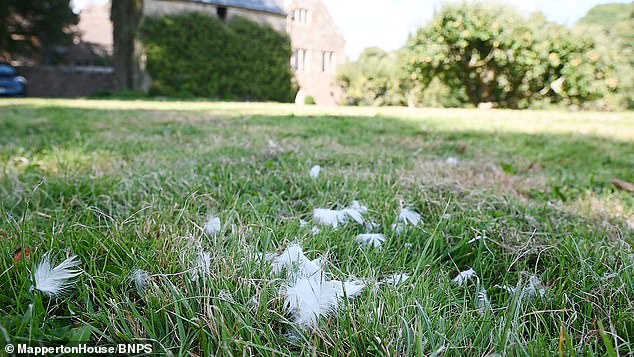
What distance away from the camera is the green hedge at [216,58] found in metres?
14.9

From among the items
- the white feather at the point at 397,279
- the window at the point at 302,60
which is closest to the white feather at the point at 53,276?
the white feather at the point at 397,279

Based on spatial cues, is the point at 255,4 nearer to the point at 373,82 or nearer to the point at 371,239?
the point at 373,82

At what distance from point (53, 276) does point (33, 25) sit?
2552cm

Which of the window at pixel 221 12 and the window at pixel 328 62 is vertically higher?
the window at pixel 221 12

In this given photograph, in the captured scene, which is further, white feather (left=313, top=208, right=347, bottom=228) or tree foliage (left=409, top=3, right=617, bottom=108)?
tree foliage (left=409, top=3, right=617, bottom=108)

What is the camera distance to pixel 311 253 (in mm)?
1042

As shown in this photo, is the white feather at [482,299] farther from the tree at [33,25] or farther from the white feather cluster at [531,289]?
the tree at [33,25]

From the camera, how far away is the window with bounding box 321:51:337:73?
2554cm

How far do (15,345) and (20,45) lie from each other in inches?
1032

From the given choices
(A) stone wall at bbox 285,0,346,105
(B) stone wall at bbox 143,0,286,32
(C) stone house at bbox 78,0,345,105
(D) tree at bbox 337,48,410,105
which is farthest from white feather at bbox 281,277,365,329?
(A) stone wall at bbox 285,0,346,105

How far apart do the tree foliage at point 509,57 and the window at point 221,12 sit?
27.8 feet

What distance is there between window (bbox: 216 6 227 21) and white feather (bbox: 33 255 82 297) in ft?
57.1

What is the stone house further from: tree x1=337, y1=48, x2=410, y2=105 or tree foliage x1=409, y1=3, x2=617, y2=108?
tree foliage x1=409, y1=3, x2=617, y2=108

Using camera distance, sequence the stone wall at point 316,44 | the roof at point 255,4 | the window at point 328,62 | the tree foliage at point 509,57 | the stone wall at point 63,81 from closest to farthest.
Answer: the tree foliage at point 509,57 < the roof at point 255,4 < the stone wall at point 63,81 < the stone wall at point 316,44 < the window at point 328,62
